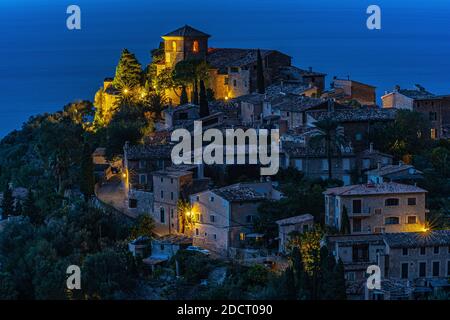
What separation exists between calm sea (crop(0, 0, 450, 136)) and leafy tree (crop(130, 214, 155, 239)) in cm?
2577

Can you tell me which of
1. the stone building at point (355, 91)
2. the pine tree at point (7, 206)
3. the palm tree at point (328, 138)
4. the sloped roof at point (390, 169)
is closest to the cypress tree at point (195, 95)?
the stone building at point (355, 91)

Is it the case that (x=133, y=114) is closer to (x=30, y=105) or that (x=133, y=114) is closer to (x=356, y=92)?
(x=356, y=92)

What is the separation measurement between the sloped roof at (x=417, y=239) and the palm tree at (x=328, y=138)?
523 cm

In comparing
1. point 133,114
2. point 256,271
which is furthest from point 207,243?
point 133,114

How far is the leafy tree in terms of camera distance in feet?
108

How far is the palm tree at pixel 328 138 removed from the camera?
3422 centimetres

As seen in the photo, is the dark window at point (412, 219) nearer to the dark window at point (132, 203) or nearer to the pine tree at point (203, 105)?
the dark window at point (132, 203)

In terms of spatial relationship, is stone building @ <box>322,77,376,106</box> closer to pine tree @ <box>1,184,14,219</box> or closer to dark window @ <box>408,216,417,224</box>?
pine tree @ <box>1,184,14,219</box>

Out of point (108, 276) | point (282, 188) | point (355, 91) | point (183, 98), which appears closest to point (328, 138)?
point (282, 188)

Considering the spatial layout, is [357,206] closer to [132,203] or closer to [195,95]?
[132,203]

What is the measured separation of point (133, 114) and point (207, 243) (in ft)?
41.9

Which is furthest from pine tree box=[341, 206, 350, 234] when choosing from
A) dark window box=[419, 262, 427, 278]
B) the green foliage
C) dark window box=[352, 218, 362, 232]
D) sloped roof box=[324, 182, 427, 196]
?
the green foliage

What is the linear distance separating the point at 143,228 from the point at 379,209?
6.06 meters

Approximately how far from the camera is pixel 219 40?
83.2 meters
